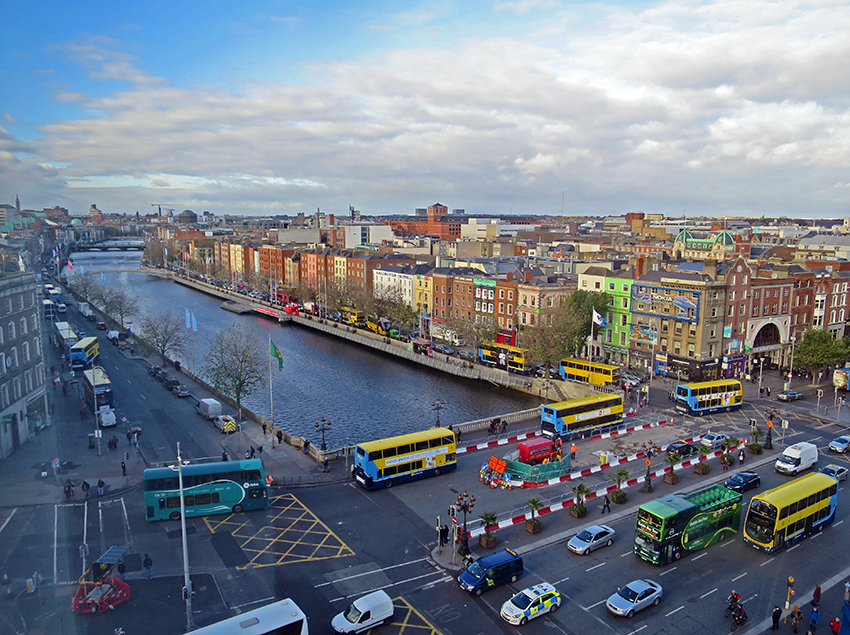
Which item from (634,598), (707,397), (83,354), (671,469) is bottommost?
(671,469)

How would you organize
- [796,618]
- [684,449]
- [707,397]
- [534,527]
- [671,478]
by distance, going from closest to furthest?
[796,618] → [534,527] → [671,478] → [684,449] → [707,397]

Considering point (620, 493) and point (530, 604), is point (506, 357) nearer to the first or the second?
point (620, 493)

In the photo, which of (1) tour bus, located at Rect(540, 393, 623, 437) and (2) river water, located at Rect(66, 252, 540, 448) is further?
(2) river water, located at Rect(66, 252, 540, 448)

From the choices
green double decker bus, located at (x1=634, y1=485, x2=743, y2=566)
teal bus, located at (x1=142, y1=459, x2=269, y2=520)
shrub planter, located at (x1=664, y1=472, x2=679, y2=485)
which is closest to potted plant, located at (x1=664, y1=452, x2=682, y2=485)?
shrub planter, located at (x1=664, y1=472, x2=679, y2=485)

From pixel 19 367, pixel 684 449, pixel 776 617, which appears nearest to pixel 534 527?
pixel 776 617

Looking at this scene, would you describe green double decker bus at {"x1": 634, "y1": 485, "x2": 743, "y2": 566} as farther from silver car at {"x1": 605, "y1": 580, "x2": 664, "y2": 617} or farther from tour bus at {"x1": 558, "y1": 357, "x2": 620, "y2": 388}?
tour bus at {"x1": 558, "y1": 357, "x2": 620, "y2": 388}

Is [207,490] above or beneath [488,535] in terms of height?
above
